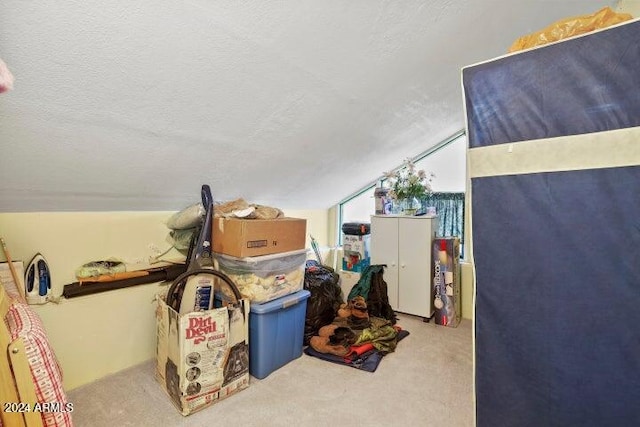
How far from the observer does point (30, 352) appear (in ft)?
3.10

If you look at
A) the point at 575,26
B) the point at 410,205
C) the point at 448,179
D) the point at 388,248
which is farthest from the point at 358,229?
the point at 575,26

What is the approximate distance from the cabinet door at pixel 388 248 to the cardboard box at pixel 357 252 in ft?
0.84

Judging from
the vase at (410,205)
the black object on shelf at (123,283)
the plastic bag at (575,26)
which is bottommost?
the black object on shelf at (123,283)

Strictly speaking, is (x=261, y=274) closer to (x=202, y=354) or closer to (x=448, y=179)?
(x=202, y=354)

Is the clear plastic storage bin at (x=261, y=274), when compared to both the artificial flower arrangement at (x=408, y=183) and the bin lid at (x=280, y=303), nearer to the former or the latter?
the bin lid at (x=280, y=303)

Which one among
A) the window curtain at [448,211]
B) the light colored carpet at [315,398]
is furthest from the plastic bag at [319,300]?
→ the window curtain at [448,211]

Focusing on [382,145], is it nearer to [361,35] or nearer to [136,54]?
[361,35]

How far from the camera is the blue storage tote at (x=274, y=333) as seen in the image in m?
2.20

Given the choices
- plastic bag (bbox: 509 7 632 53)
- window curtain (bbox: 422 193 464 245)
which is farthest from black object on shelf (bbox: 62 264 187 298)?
window curtain (bbox: 422 193 464 245)

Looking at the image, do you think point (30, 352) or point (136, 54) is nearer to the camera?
point (30, 352)

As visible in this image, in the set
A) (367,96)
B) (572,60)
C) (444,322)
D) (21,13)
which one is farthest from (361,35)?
(444,322)

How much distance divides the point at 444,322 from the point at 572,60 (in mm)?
2773

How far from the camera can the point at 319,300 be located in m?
2.94

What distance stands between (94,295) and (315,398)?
1.61 metres
